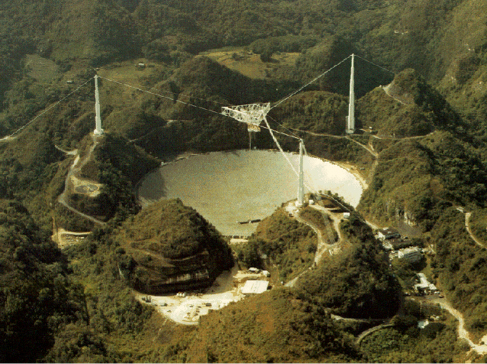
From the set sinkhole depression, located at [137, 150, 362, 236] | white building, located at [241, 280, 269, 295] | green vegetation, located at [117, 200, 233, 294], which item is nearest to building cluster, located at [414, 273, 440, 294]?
white building, located at [241, 280, 269, 295]

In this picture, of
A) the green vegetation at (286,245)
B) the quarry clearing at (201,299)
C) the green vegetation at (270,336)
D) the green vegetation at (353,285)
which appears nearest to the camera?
the green vegetation at (270,336)

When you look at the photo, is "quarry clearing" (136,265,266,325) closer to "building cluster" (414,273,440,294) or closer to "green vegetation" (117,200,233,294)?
"green vegetation" (117,200,233,294)

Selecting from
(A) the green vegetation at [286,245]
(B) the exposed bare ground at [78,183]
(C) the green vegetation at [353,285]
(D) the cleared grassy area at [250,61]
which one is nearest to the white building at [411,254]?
(C) the green vegetation at [353,285]

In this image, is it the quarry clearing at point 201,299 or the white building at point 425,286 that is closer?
the quarry clearing at point 201,299

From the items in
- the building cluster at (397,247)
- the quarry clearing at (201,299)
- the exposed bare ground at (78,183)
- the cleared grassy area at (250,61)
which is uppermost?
the cleared grassy area at (250,61)

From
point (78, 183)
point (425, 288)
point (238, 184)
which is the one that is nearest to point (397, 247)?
point (425, 288)

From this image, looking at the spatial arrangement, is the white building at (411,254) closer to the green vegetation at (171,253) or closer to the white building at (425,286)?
the white building at (425,286)

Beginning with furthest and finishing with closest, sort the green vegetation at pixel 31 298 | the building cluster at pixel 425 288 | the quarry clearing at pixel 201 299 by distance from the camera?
the building cluster at pixel 425 288 → the quarry clearing at pixel 201 299 → the green vegetation at pixel 31 298
